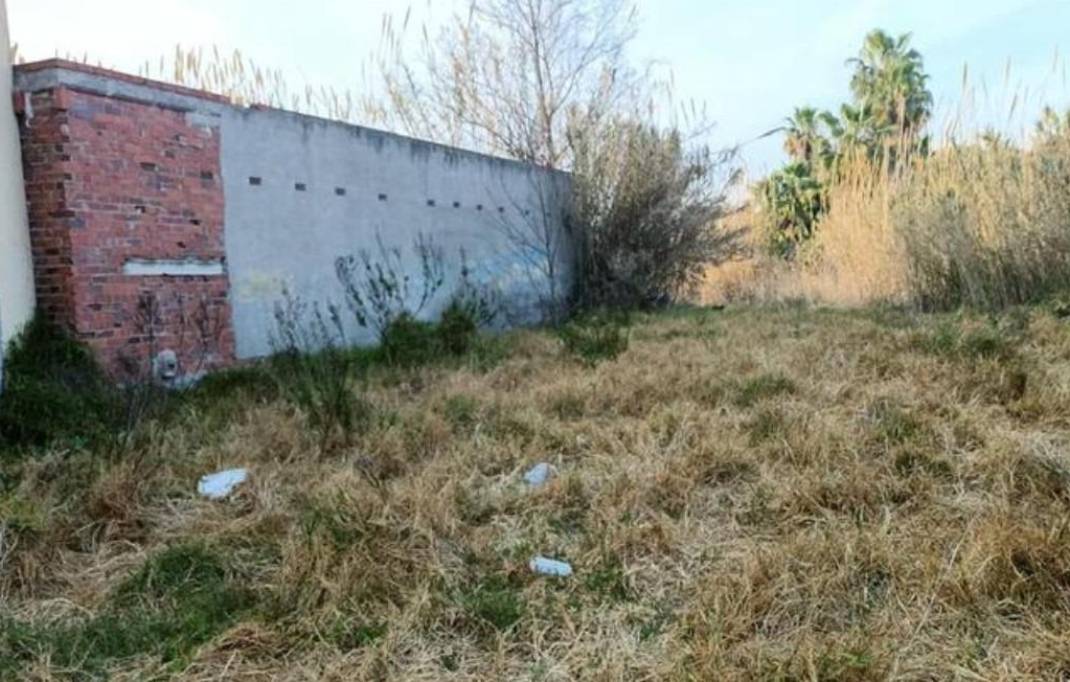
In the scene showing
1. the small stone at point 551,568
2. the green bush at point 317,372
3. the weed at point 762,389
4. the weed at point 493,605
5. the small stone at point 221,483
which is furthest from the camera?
the weed at point 762,389

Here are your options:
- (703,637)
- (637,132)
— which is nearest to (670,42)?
(637,132)

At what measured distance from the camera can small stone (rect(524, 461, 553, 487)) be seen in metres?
3.02

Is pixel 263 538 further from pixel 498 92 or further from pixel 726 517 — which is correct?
pixel 498 92

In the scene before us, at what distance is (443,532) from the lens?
2521 millimetres

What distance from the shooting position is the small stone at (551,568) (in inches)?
88.7

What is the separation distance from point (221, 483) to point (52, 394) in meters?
1.47

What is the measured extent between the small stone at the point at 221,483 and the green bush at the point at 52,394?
591 millimetres

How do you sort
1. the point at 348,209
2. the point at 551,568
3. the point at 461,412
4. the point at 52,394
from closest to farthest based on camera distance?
the point at 551,568 < the point at 52,394 < the point at 461,412 < the point at 348,209

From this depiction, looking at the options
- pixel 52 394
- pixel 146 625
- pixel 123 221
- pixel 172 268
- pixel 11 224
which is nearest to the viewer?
pixel 146 625

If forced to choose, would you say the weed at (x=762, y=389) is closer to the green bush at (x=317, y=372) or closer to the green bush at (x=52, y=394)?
the green bush at (x=317, y=372)

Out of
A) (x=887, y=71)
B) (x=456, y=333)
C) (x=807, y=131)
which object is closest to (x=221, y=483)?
(x=456, y=333)

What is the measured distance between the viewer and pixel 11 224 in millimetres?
4293

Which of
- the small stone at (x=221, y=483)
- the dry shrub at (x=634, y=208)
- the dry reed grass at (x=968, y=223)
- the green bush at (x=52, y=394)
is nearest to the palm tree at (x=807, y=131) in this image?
the dry shrub at (x=634, y=208)

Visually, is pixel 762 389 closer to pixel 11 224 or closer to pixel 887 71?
pixel 11 224
